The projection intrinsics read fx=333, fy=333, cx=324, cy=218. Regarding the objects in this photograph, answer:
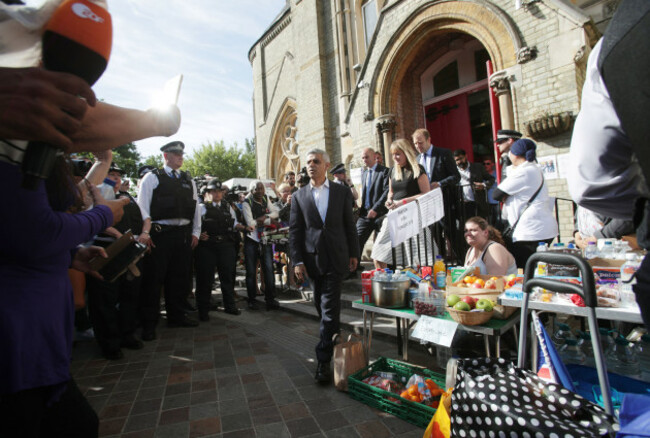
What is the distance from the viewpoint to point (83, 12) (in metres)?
0.76

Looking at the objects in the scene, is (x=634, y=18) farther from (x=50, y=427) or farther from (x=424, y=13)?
(x=424, y=13)

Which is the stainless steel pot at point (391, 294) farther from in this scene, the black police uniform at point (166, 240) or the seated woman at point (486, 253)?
the black police uniform at point (166, 240)

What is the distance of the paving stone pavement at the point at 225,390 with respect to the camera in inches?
101

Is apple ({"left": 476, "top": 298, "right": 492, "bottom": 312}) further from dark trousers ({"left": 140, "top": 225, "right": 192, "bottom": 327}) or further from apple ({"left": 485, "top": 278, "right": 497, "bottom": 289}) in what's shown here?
dark trousers ({"left": 140, "top": 225, "right": 192, "bottom": 327})

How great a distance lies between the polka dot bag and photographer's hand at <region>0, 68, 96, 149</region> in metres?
1.78

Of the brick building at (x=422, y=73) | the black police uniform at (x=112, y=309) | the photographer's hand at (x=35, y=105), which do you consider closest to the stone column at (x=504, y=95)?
the brick building at (x=422, y=73)

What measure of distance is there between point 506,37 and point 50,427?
30.9ft

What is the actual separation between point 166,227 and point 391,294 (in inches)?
137

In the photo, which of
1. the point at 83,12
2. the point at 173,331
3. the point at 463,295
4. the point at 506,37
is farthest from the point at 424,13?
the point at 83,12

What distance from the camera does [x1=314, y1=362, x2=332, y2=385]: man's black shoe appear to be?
3.22m

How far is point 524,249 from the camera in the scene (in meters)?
4.21

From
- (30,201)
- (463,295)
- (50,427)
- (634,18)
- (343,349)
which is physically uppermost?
(634,18)

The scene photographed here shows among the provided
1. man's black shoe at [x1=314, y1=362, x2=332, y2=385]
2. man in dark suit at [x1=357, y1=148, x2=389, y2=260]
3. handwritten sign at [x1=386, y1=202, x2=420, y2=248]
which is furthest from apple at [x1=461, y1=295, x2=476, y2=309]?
man in dark suit at [x1=357, y1=148, x2=389, y2=260]

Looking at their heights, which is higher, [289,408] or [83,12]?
[83,12]
